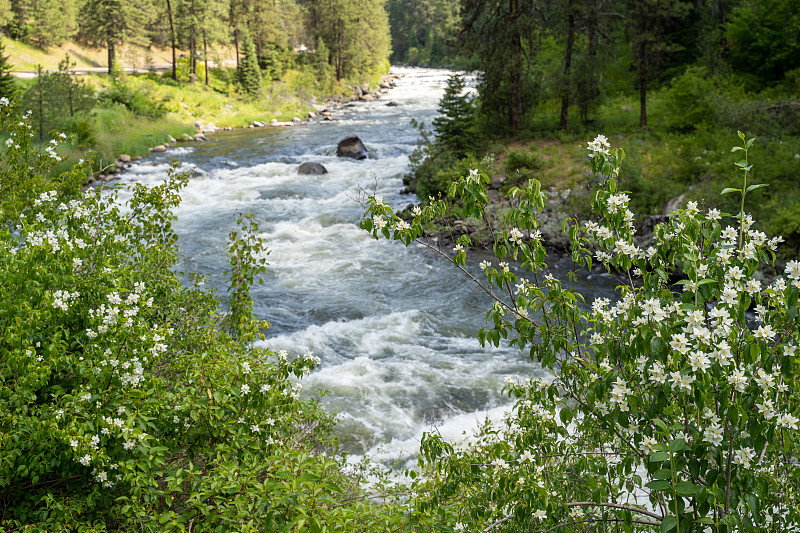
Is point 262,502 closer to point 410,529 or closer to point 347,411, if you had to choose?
point 410,529

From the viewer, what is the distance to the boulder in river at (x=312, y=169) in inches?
880

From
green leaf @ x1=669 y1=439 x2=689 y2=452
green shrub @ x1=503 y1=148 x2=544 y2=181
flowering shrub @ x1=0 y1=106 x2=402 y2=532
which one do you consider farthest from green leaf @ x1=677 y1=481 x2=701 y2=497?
green shrub @ x1=503 y1=148 x2=544 y2=181

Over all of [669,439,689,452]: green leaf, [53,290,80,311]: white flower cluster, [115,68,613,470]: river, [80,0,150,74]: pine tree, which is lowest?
[115,68,613,470]: river

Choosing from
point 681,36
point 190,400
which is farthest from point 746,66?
point 190,400

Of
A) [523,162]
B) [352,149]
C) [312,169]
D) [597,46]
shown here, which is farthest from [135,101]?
[597,46]

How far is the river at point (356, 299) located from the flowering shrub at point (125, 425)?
1.66 meters

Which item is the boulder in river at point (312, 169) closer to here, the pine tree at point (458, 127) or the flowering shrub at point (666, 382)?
the pine tree at point (458, 127)

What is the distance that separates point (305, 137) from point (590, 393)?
2957 cm

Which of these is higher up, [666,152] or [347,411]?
[666,152]

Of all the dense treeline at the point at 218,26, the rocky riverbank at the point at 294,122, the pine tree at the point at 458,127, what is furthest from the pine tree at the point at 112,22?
the pine tree at the point at 458,127

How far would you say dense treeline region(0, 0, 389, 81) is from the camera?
130 feet

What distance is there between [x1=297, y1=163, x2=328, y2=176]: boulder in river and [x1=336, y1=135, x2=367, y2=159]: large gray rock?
259 cm

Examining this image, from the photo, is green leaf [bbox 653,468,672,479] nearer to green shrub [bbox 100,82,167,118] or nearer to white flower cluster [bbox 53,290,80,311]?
white flower cluster [bbox 53,290,80,311]

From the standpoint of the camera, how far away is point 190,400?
386 centimetres
